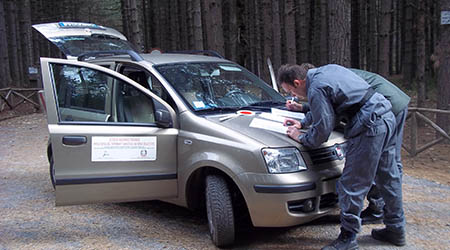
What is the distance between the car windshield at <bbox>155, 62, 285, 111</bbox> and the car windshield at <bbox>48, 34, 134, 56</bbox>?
2.29 metres

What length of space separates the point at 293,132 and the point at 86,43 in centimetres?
438

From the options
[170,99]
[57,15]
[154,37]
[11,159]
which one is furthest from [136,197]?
[57,15]

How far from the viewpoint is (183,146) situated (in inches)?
168

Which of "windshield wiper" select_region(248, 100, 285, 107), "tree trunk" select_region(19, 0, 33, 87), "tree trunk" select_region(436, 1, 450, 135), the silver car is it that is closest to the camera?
the silver car

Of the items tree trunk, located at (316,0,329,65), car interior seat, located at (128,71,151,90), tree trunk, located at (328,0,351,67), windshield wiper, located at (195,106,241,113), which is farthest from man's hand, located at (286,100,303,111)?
tree trunk, located at (316,0,329,65)

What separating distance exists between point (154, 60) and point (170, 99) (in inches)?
30.1

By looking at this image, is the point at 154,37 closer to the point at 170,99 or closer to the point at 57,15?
the point at 57,15

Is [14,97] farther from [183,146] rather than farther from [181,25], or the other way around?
[183,146]

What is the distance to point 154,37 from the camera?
2742 centimetres

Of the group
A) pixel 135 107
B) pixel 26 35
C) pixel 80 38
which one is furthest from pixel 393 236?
pixel 26 35

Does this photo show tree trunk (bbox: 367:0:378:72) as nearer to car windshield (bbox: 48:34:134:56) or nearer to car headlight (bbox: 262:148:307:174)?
car windshield (bbox: 48:34:134:56)

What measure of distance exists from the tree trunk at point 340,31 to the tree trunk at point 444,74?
2.28m

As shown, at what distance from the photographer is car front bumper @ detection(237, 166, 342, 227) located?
11.9ft

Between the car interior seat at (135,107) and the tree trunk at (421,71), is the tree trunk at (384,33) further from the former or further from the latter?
the car interior seat at (135,107)
